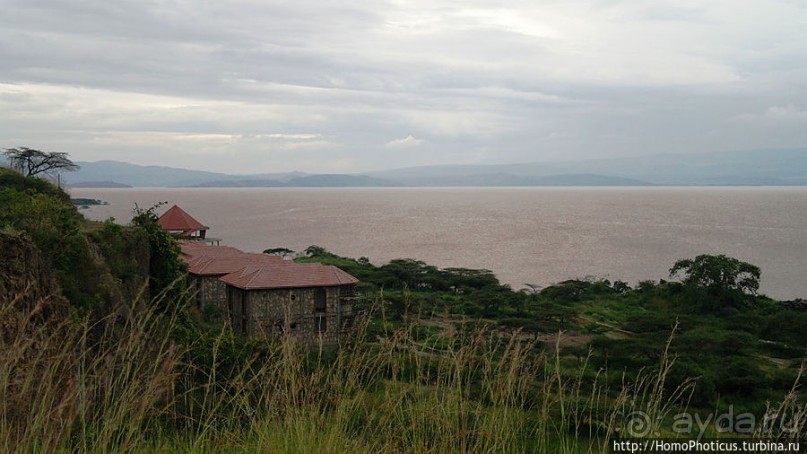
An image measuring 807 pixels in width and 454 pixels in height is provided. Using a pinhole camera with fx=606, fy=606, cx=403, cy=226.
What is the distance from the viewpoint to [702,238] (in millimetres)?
80375

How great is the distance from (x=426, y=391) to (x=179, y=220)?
32674mm

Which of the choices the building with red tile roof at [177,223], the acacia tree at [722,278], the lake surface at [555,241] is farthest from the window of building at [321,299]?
the lake surface at [555,241]

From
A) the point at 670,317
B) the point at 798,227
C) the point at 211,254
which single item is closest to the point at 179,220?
the point at 211,254

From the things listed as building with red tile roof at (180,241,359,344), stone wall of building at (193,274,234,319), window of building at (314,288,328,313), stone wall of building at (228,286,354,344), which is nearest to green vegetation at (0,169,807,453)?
stone wall of building at (228,286,354,344)

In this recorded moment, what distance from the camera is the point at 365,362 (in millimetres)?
4906

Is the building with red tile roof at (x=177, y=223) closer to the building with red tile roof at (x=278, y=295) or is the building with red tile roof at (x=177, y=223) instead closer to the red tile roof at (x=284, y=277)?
the building with red tile roof at (x=278, y=295)

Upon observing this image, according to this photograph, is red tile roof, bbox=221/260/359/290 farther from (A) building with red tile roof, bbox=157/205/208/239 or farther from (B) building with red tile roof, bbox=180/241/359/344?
(A) building with red tile roof, bbox=157/205/208/239

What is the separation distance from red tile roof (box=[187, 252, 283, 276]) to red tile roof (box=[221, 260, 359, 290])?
97 centimetres

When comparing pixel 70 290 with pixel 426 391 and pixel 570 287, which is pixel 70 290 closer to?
pixel 426 391

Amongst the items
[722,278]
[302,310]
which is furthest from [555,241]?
[302,310]

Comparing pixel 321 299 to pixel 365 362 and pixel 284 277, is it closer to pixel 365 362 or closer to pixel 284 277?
pixel 284 277

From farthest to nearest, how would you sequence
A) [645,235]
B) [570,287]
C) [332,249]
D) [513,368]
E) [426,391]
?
[645,235] < [332,249] < [570,287] < [426,391] < [513,368]

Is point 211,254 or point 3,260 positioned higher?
point 3,260

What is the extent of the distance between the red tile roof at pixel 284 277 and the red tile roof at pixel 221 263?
0.97 m
